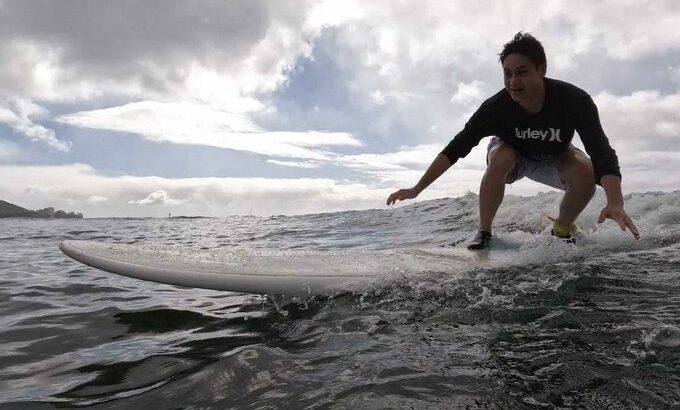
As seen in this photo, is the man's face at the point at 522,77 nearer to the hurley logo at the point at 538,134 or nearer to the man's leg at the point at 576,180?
the hurley logo at the point at 538,134

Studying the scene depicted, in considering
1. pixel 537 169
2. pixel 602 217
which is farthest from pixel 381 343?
pixel 537 169

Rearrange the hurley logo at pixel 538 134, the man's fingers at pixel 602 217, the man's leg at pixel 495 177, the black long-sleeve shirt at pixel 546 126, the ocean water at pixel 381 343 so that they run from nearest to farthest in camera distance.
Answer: the ocean water at pixel 381 343, the man's fingers at pixel 602 217, the black long-sleeve shirt at pixel 546 126, the hurley logo at pixel 538 134, the man's leg at pixel 495 177

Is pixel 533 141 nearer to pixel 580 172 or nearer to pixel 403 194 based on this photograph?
pixel 580 172

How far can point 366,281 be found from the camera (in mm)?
2973

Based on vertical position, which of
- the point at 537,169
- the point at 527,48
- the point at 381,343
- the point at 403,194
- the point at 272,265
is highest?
the point at 527,48

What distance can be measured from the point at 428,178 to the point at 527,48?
1.22m

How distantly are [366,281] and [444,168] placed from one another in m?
1.46

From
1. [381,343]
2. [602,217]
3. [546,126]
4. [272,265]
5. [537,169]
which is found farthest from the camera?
[537,169]

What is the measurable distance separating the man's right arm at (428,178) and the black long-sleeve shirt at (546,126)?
0.22ft

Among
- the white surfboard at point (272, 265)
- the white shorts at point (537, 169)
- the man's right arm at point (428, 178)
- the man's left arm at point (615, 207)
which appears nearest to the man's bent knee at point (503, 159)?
the white shorts at point (537, 169)

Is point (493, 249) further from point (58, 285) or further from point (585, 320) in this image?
point (58, 285)

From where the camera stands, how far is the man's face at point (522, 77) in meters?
3.47

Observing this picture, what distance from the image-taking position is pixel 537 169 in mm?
4285

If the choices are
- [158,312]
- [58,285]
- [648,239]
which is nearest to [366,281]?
[158,312]
